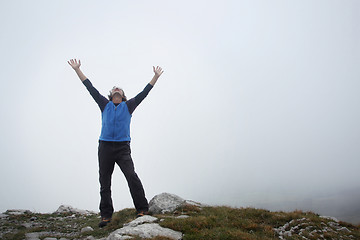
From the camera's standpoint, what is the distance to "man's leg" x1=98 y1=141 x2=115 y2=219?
9677 mm

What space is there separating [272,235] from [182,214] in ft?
12.5

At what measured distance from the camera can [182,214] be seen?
992cm

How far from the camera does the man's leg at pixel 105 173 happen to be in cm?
968

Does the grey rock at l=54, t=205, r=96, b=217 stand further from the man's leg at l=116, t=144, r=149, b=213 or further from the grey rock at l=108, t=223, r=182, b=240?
the grey rock at l=108, t=223, r=182, b=240

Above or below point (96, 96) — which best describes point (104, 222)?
below

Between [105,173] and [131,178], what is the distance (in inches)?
48.9

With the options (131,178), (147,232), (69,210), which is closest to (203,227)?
(147,232)

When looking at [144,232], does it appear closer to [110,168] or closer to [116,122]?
[110,168]

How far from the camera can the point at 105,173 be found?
9.80 m

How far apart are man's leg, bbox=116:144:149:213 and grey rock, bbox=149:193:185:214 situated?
708 mm

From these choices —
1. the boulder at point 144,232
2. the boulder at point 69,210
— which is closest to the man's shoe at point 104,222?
the boulder at point 144,232

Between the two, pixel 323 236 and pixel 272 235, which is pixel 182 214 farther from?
pixel 323 236

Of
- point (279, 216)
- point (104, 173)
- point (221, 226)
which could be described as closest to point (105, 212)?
point (104, 173)

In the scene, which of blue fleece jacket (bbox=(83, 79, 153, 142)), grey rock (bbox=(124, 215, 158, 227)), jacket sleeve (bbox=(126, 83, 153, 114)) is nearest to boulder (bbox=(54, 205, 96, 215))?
blue fleece jacket (bbox=(83, 79, 153, 142))
